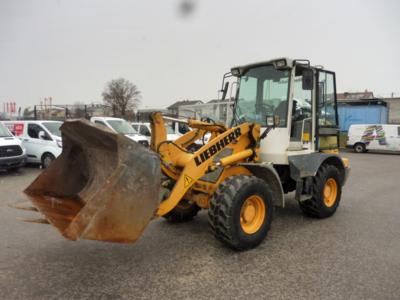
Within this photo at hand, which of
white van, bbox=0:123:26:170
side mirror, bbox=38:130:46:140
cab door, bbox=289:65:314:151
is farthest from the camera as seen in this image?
side mirror, bbox=38:130:46:140

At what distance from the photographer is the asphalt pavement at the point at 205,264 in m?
3.42

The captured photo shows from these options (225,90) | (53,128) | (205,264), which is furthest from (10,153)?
(205,264)

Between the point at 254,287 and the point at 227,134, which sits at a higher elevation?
the point at 227,134

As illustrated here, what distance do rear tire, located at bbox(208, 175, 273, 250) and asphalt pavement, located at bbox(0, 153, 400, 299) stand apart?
8.3 inches

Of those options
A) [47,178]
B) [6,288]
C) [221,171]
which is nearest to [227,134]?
[221,171]

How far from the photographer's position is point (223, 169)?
4.77 metres

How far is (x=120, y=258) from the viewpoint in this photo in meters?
4.17

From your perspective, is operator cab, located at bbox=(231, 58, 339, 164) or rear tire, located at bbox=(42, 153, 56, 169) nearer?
operator cab, located at bbox=(231, 58, 339, 164)

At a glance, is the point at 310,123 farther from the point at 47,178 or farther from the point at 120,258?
the point at 47,178

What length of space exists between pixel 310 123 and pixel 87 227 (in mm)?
3901

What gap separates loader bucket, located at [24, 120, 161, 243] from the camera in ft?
10.3

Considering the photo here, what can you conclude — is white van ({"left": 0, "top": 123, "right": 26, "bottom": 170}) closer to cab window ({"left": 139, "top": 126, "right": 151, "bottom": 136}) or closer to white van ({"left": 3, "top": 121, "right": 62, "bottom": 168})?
white van ({"left": 3, "top": 121, "right": 62, "bottom": 168})

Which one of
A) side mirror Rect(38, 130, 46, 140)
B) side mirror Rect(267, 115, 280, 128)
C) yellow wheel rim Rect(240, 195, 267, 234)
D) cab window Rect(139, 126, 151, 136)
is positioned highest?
side mirror Rect(267, 115, 280, 128)

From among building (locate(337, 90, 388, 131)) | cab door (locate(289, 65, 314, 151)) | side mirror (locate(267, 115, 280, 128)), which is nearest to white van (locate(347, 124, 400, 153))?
building (locate(337, 90, 388, 131))
